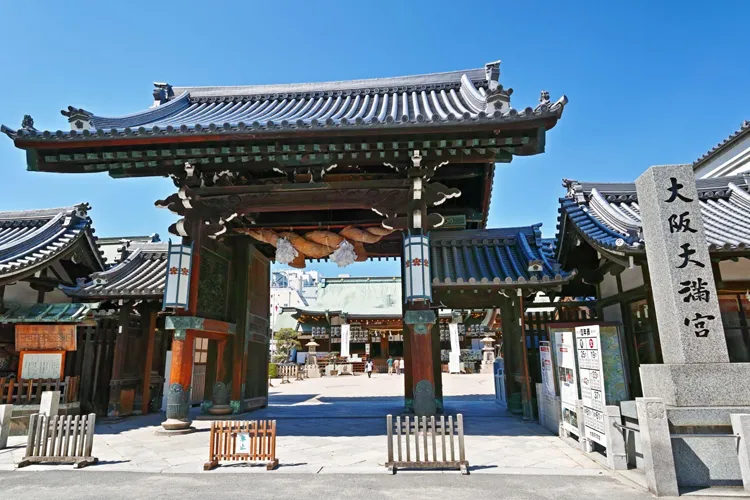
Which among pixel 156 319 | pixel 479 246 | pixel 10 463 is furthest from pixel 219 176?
pixel 479 246

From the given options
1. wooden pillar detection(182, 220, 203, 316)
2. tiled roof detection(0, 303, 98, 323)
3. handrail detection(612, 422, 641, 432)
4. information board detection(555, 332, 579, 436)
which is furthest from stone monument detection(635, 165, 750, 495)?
tiled roof detection(0, 303, 98, 323)

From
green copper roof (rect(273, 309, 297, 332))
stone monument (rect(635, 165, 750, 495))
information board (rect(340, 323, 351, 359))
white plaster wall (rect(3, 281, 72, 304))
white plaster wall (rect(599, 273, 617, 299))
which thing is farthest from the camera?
green copper roof (rect(273, 309, 297, 332))

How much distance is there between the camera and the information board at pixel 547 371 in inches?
352

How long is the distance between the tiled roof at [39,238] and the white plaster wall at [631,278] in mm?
13787

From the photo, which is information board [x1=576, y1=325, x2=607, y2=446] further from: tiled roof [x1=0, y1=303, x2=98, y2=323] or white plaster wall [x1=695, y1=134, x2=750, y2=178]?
white plaster wall [x1=695, y1=134, x2=750, y2=178]

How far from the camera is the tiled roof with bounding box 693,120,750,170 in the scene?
18438 mm

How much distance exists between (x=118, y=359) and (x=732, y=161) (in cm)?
2457

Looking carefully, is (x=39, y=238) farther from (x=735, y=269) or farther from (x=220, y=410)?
(x=735, y=269)

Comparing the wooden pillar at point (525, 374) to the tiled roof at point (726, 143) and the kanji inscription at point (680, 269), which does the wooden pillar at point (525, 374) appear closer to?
the kanji inscription at point (680, 269)

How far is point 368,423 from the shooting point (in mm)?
10117

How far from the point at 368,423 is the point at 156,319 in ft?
22.8

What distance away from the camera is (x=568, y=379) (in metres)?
7.90

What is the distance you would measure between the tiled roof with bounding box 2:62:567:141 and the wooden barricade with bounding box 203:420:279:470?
17.9 ft

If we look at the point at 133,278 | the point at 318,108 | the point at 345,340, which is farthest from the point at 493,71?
the point at 345,340
